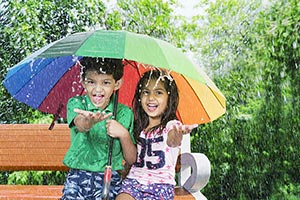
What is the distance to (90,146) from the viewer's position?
10.7ft

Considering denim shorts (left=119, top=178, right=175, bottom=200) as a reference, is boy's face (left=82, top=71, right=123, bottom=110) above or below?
above

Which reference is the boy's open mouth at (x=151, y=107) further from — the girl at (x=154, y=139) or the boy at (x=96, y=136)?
the boy at (x=96, y=136)

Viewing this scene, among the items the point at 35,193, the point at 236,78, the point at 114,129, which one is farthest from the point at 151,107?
the point at 236,78

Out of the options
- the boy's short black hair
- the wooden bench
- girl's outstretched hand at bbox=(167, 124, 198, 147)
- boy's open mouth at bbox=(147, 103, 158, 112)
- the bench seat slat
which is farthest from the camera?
the wooden bench

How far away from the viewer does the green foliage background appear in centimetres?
752

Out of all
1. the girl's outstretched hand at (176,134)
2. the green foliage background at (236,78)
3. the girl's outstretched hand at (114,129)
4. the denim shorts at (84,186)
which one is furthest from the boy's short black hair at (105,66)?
the green foliage background at (236,78)

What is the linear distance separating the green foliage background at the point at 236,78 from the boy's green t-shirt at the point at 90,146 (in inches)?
162

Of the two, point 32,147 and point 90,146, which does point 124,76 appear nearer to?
point 90,146

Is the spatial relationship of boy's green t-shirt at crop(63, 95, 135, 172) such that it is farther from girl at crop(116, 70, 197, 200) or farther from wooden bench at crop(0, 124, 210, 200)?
wooden bench at crop(0, 124, 210, 200)

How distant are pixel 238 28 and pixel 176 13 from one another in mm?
747

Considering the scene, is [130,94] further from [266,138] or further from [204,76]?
[266,138]

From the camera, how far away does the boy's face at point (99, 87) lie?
3246 millimetres

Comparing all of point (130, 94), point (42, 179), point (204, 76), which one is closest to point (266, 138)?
point (42, 179)

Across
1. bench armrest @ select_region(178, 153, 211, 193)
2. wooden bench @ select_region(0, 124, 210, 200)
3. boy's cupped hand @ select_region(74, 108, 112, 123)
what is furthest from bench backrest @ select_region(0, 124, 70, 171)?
boy's cupped hand @ select_region(74, 108, 112, 123)
